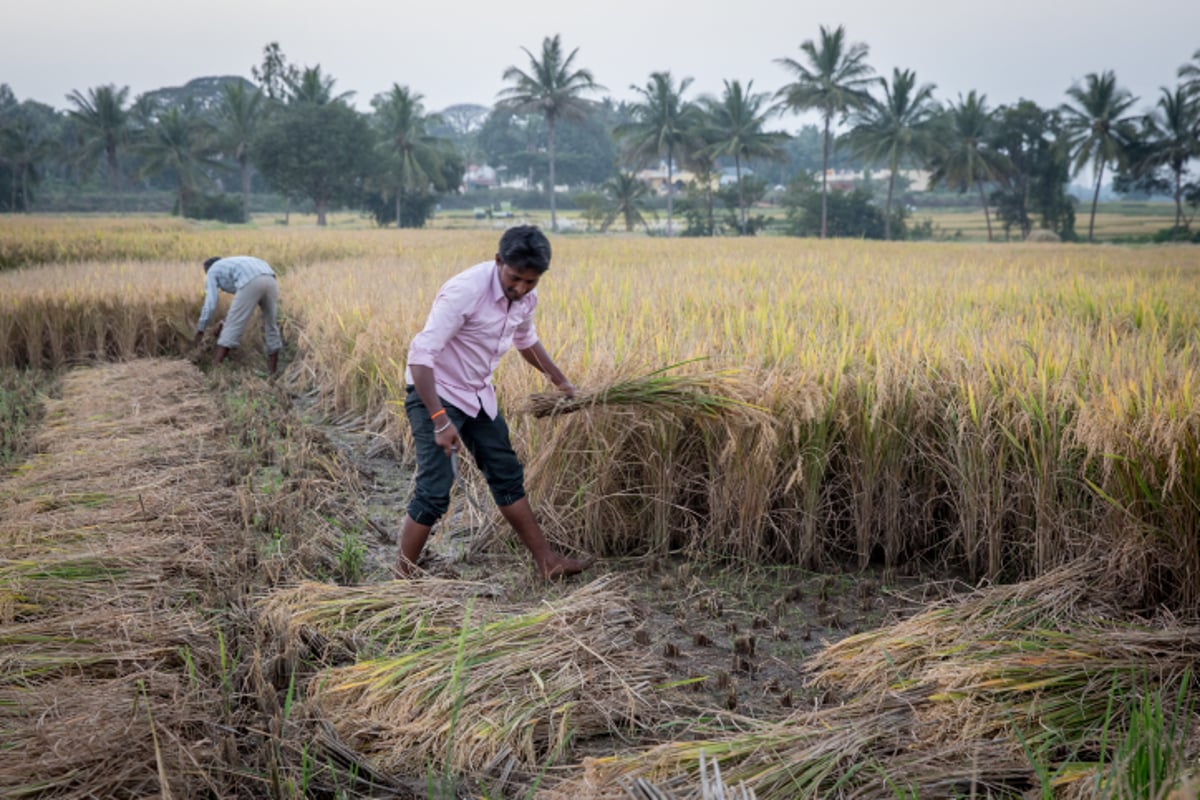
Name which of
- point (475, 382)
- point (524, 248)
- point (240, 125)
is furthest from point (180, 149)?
point (524, 248)

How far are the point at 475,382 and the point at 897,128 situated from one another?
3979cm

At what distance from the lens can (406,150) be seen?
1711 inches

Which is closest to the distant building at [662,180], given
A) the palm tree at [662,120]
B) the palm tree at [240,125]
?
the palm tree at [662,120]

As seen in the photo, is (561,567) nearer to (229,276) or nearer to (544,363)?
(544,363)

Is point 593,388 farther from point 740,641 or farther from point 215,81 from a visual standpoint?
point 215,81

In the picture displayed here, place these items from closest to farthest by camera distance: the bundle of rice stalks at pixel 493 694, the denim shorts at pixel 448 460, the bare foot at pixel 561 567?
the bundle of rice stalks at pixel 493 694 < the denim shorts at pixel 448 460 < the bare foot at pixel 561 567

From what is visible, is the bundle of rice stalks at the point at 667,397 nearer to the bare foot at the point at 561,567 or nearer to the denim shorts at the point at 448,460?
the denim shorts at the point at 448,460

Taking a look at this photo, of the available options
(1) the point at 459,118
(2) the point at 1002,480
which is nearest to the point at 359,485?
(2) the point at 1002,480

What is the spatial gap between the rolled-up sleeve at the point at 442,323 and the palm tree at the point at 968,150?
39.0 metres

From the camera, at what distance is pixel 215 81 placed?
4240 inches

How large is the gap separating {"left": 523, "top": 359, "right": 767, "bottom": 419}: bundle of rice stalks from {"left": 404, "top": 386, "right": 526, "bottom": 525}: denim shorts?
0.20 metres

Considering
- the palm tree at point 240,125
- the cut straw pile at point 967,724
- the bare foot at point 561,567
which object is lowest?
the bare foot at point 561,567

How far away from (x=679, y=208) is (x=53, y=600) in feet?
139

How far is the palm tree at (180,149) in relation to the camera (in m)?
42.8
